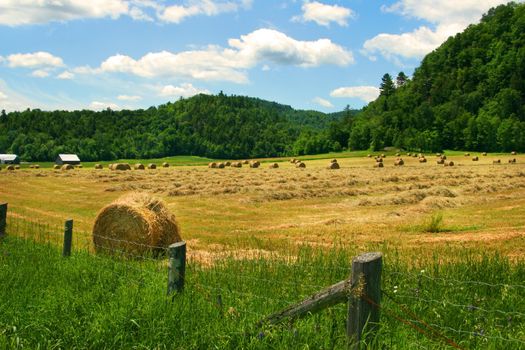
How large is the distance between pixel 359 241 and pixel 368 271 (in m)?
11.4

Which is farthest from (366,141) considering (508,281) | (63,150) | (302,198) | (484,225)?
(508,281)

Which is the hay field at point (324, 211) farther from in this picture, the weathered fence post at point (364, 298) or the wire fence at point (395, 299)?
the weathered fence post at point (364, 298)

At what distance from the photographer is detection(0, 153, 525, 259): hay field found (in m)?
15.1

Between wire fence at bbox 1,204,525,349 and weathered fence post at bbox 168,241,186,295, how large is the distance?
0.19 m

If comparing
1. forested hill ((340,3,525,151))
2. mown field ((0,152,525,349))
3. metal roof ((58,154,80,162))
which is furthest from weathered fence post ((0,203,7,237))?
metal roof ((58,154,80,162))

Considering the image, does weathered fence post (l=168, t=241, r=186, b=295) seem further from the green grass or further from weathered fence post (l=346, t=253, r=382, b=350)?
weathered fence post (l=346, t=253, r=382, b=350)

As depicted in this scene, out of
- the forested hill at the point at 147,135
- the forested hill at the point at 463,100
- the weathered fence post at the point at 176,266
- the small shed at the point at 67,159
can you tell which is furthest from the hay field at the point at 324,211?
the forested hill at the point at 147,135

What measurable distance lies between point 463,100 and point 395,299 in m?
151

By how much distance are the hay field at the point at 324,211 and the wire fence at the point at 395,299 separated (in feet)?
6.49

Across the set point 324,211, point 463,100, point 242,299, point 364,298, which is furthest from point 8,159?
point 364,298

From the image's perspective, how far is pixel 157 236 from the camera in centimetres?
1395

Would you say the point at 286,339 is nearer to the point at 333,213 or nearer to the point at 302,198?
the point at 333,213

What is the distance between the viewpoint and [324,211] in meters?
25.4

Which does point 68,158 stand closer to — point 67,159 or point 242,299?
point 67,159
